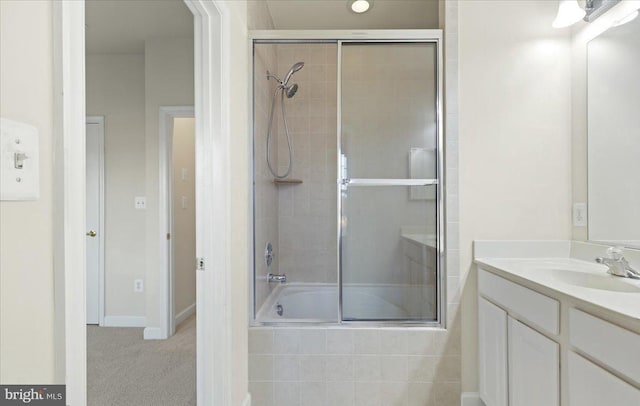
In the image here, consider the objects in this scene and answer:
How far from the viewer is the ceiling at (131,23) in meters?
2.72

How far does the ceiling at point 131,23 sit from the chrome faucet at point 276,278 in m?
2.16

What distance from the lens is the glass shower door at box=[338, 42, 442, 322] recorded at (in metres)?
2.18

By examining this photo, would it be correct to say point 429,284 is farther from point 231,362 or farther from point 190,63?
point 190,63

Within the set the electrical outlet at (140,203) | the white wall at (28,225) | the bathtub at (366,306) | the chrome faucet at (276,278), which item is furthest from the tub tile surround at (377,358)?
the electrical outlet at (140,203)

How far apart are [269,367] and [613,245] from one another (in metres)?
1.96

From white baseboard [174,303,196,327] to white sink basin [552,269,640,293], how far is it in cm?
324

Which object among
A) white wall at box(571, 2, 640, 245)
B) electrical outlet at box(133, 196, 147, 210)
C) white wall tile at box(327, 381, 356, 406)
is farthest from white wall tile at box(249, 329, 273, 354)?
electrical outlet at box(133, 196, 147, 210)

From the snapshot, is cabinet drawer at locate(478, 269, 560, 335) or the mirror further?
the mirror

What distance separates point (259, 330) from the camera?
2082 millimetres

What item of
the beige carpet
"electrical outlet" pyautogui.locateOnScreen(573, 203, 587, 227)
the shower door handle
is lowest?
the beige carpet

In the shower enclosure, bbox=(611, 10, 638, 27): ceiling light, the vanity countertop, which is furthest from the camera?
the shower enclosure

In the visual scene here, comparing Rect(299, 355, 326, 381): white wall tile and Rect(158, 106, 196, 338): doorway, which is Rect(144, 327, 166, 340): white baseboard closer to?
Rect(158, 106, 196, 338): doorway

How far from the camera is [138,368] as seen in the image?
8.66ft

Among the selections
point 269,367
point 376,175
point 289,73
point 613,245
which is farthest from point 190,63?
point 613,245
